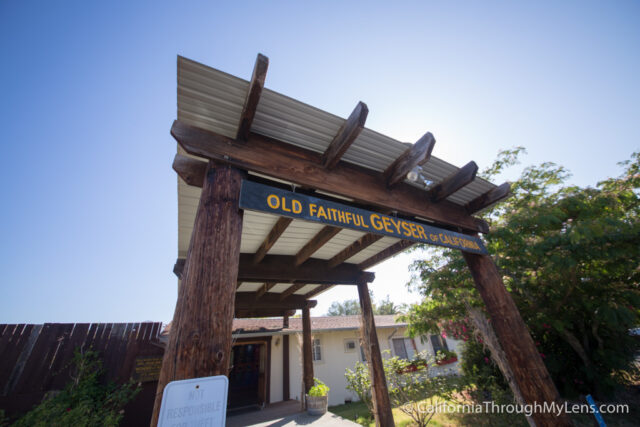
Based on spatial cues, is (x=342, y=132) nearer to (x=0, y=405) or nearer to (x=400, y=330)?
(x=0, y=405)

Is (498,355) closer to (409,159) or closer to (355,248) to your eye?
(355,248)

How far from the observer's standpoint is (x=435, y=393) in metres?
5.30

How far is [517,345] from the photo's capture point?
9.80ft

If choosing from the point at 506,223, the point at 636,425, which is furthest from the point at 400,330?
the point at 506,223

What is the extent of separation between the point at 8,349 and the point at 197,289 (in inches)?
283

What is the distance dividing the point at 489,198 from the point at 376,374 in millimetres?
3929

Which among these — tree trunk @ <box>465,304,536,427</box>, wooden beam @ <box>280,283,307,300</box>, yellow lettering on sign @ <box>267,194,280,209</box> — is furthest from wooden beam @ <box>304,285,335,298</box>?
yellow lettering on sign @ <box>267,194,280,209</box>

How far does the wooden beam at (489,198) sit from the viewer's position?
3484 millimetres

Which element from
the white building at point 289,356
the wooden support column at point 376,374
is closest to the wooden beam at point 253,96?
the wooden support column at point 376,374

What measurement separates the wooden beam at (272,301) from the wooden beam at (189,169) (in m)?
5.92

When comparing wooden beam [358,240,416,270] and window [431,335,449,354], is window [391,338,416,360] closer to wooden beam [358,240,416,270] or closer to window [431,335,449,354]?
window [431,335,449,354]

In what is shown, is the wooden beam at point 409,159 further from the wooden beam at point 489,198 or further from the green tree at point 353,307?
the green tree at point 353,307

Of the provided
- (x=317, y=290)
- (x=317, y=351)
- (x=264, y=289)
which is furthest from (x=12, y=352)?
(x=317, y=351)

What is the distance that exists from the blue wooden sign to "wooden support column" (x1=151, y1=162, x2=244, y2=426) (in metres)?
0.17
